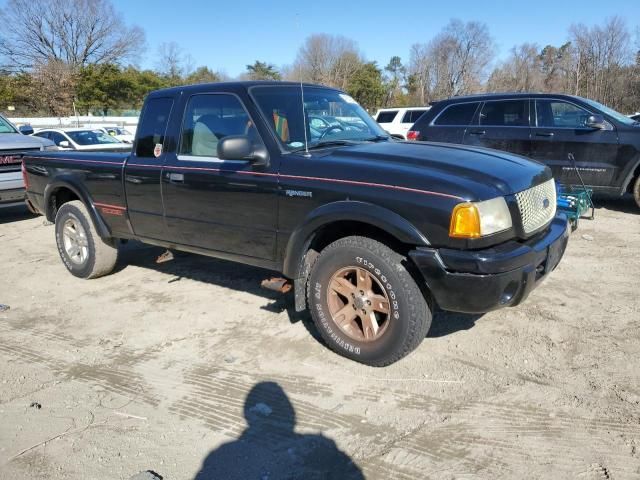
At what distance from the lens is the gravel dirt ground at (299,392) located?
2607 mm

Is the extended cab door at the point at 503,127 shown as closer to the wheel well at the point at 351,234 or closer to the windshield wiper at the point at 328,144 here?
the windshield wiper at the point at 328,144

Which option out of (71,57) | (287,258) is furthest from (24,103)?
(287,258)

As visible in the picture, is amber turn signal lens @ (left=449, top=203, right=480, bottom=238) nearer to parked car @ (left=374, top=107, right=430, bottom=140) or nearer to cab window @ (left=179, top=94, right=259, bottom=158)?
cab window @ (left=179, top=94, right=259, bottom=158)

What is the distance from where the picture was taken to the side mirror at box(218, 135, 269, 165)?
11.5 ft

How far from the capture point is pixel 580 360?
349 centimetres

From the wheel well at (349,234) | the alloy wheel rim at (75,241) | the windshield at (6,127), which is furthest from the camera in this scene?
the windshield at (6,127)

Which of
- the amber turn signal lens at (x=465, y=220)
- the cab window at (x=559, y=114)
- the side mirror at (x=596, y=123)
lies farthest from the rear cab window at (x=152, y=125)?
the side mirror at (x=596, y=123)

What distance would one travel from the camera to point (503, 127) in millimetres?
8352

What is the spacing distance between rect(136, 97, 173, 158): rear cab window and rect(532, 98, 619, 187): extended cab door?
6.02m

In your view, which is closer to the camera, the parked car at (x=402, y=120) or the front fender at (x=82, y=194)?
the front fender at (x=82, y=194)

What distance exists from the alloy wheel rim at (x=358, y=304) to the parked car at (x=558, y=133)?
5.77 m

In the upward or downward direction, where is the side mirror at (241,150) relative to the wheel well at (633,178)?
upward

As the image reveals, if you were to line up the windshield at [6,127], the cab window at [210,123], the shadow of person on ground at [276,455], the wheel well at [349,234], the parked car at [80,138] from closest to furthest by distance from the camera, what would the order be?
the shadow of person on ground at [276,455]
the wheel well at [349,234]
the cab window at [210,123]
the windshield at [6,127]
the parked car at [80,138]

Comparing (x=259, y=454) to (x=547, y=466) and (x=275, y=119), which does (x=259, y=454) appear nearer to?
(x=547, y=466)
